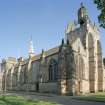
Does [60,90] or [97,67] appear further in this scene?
[97,67]

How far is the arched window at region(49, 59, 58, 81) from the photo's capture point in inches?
2455

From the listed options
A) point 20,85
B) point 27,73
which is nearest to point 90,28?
point 27,73

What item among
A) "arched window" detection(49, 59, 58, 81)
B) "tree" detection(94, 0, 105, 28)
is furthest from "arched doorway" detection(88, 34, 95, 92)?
"tree" detection(94, 0, 105, 28)

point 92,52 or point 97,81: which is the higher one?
point 92,52

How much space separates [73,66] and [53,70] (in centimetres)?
944

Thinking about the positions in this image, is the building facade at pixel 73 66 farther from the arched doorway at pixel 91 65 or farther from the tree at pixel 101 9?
the tree at pixel 101 9

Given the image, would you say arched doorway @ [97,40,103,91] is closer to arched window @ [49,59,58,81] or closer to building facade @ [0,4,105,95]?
building facade @ [0,4,105,95]

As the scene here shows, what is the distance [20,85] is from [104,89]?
29.6 m

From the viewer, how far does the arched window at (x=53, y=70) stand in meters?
62.3

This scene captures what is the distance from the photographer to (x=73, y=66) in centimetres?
5497

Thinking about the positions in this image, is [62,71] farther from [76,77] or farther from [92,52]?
[92,52]

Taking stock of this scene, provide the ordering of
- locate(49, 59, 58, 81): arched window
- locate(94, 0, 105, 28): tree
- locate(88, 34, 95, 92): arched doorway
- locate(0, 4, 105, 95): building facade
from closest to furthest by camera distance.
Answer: locate(94, 0, 105, 28): tree → locate(0, 4, 105, 95): building facade → locate(88, 34, 95, 92): arched doorway → locate(49, 59, 58, 81): arched window

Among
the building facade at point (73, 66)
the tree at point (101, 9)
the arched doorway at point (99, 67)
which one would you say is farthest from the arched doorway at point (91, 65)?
the tree at point (101, 9)

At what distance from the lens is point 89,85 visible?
61188 mm
